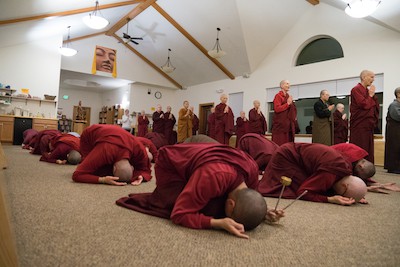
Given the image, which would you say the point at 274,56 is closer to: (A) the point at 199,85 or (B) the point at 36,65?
(A) the point at 199,85

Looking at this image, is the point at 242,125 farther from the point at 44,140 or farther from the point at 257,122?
the point at 44,140

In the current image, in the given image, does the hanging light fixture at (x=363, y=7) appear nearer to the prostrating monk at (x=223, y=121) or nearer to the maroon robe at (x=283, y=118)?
the maroon robe at (x=283, y=118)

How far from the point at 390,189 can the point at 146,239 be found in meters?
2.62

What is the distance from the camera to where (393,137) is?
3.87 meters

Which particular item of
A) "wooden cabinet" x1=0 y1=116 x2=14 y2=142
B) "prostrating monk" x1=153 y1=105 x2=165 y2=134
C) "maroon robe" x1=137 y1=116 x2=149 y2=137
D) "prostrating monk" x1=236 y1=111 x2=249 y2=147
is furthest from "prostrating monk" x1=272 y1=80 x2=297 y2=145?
"wooden cabinet" x1=0 y1=116 x2=14 y2=142

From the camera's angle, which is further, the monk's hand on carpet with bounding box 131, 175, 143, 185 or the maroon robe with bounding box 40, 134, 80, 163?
the maroon robe with bounding box 40, 134, 80, 163

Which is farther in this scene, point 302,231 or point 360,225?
point 360,225

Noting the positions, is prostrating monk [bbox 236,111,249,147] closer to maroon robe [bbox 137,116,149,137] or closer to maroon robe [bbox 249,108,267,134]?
maroon robe [bbox 249,108,267,134]

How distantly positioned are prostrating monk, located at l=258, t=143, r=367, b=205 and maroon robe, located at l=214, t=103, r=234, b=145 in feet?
12.4

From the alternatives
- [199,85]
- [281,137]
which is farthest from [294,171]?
[199,85]

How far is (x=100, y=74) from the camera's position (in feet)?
33.1

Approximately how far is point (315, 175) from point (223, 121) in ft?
13.8

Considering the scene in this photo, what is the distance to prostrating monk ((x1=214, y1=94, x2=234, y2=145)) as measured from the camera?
6.02 metres

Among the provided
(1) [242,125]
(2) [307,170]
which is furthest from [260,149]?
(1) [242,125]
